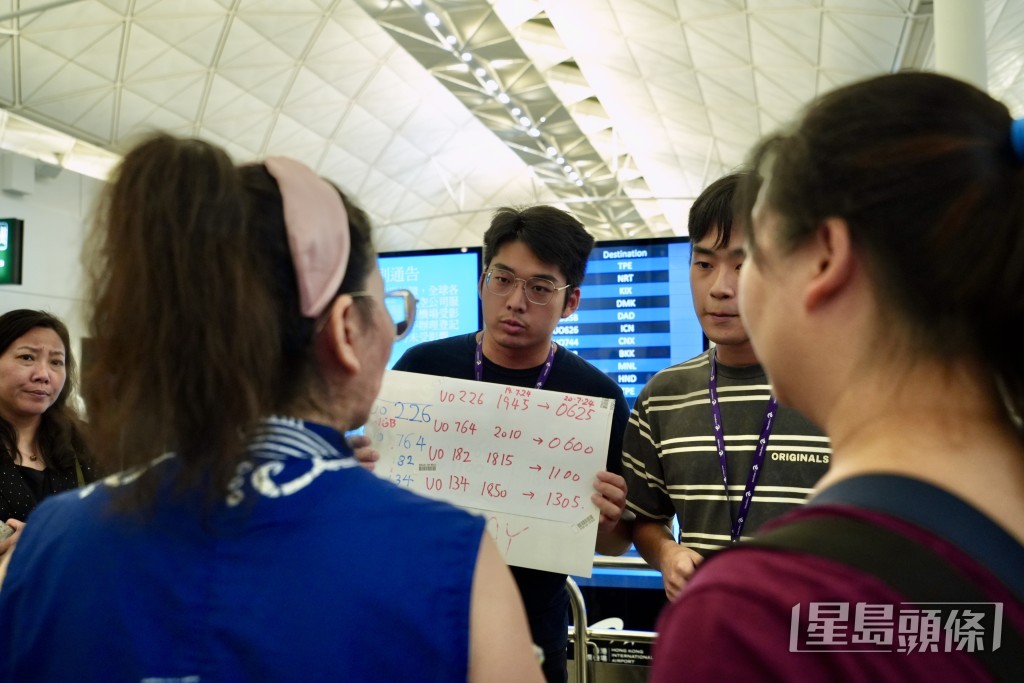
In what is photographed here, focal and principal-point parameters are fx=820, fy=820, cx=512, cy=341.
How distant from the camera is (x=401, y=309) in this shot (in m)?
1.44

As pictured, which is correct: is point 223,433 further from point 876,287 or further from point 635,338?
point 635,338

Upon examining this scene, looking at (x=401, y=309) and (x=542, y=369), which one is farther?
(x=542, y=369)

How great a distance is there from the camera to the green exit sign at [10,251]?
23.3ft

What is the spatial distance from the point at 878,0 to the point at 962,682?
1055cm

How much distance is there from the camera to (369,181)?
19234 mm

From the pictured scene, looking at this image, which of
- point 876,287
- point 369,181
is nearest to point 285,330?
point 876,287

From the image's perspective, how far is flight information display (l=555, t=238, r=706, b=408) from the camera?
187 inches

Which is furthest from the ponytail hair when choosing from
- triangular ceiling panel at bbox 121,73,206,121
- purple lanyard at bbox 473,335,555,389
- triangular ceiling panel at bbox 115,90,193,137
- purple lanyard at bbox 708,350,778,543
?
triangular ceiling panel at bbox 121,73,206,121

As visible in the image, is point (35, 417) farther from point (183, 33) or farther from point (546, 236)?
point (183, 33)

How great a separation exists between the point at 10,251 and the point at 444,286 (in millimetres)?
4554

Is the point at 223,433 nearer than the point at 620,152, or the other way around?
the point at 223,433

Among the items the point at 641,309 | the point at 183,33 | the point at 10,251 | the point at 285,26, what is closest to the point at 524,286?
the point at 641,309

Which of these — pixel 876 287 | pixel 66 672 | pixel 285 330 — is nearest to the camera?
pixel 876 287

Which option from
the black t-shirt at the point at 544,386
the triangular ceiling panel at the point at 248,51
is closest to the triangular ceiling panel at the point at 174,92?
the triangular ceiling panel at the point at 248,51
